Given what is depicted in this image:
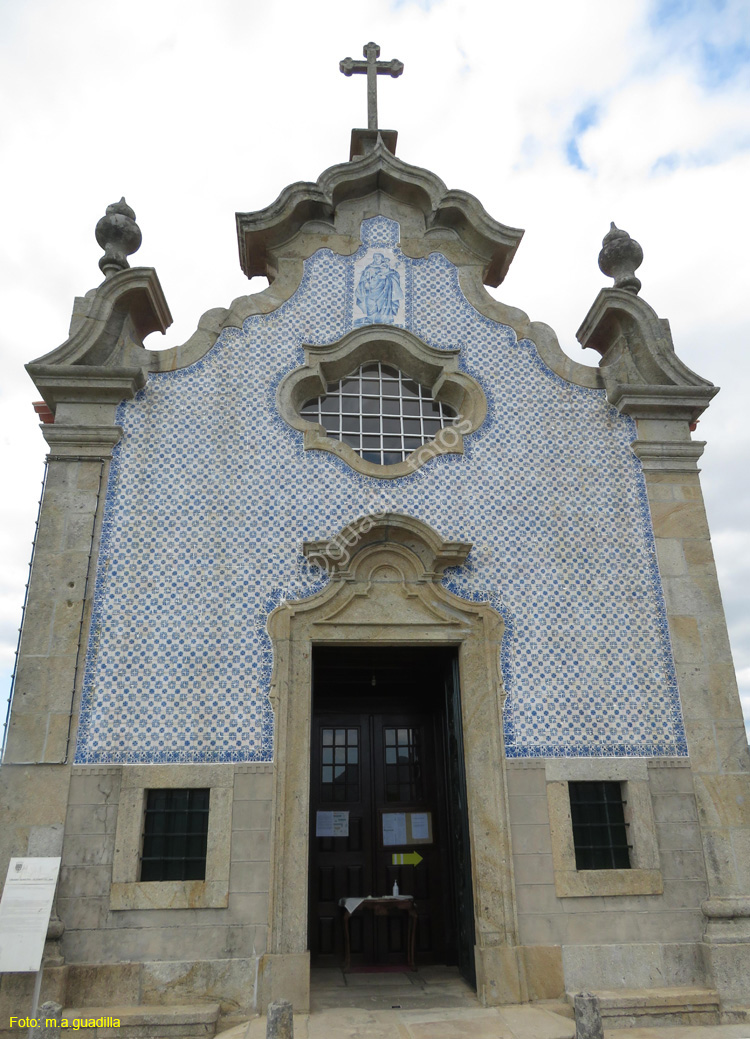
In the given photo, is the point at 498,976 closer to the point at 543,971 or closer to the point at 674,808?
the point at 543,971

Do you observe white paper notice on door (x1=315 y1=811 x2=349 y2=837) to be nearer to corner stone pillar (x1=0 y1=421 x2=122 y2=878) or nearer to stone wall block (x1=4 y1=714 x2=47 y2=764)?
corner stone pillar (x1=0 y1=421 x2=122 y2=878)

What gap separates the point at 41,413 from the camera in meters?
8.20

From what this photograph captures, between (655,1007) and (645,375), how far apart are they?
5932 mm

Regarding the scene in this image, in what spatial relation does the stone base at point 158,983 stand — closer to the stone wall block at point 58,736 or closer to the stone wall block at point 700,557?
the stone wall block at point 58,736

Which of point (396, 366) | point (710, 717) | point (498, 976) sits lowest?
point (498, 976)

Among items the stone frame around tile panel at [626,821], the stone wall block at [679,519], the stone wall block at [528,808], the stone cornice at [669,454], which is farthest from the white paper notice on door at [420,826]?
the stone cornice at [669,454]

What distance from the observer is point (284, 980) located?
615cm

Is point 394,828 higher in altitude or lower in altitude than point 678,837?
higher

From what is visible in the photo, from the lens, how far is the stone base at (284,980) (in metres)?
6.11

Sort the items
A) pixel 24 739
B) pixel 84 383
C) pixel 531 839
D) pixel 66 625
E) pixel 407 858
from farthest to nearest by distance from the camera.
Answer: pixel 407 858 → pixel 84 383 → pixel 66 625 → pixel 531 839 → pixel 24 739

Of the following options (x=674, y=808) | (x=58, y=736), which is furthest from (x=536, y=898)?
(x=58, y=736)

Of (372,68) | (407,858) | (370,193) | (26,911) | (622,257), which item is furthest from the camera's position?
(372,68)

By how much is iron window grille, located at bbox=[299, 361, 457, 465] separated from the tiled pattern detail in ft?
1.53

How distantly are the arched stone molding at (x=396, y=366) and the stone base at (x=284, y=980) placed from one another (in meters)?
4.37
